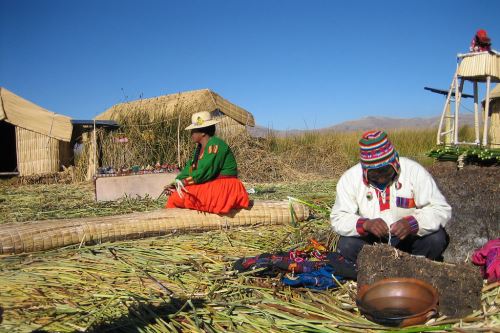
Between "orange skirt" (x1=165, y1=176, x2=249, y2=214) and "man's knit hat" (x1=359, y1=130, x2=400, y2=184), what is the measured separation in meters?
2.19

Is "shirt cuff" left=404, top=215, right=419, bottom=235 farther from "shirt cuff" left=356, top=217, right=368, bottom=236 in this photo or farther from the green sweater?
the green sweater

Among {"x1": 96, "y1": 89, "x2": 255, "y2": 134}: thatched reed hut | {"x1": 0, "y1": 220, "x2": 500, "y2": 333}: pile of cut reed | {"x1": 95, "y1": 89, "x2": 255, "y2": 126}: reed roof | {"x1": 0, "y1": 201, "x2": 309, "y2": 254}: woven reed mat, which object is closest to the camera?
{"x1": 0, "y1": 220, "x2": 500, "y2": 333}: pile of cut reed

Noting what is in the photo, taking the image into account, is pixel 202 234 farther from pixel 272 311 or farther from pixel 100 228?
pixel 272 311

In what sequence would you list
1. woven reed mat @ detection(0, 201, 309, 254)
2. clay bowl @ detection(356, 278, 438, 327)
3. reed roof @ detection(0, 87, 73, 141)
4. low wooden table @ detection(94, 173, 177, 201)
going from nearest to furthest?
1. clay bowl @ detection(356, 278, 438, 327)
2. woven reed mat @ detection(0, 201, 309, 254)
3. low wooden table @ detection(94, 173, 177, 201)
4. reed roof @ detection(0, 87, 73, 141)

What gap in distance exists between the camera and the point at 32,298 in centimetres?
283

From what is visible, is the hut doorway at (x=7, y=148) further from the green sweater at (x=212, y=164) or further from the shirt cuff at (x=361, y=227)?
the shirt cuff at (x=361, y=227)

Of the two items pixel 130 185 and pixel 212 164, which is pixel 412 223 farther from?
pixel 130 185

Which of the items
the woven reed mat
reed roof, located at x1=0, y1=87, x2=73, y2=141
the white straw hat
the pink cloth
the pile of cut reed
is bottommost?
the pile of cut reed

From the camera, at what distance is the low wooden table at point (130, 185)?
23.9ft

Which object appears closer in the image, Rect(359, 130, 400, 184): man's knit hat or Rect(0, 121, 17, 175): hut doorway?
Rect(359, 130, 400, 184): man's knit hat

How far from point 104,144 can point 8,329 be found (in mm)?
8845

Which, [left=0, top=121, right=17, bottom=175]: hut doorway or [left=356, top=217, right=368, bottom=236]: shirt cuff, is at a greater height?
[left=0, top=121, right=17, bottom=175]: hut doorway

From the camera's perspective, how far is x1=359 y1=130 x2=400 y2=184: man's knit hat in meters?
2.86

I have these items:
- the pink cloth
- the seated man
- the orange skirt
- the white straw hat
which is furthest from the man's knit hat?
the white straw hat
